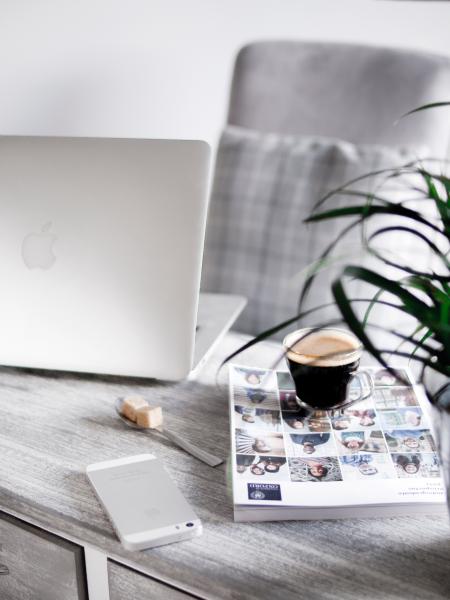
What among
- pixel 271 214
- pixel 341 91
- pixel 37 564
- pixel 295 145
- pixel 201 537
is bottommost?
pixel 37 564

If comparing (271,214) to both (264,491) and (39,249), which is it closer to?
(39,249)

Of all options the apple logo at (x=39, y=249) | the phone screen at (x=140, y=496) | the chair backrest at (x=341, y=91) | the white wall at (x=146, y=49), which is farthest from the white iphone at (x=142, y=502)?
the white wall at (x=146, y=49)

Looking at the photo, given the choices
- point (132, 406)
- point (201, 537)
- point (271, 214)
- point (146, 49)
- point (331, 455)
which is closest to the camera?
point (201, 537)

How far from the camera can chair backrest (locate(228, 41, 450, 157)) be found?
1.58m

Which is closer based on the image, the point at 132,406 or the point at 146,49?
the point at 132,406

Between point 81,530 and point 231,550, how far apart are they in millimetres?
160

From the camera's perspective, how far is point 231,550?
71cm

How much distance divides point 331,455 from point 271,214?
86cm

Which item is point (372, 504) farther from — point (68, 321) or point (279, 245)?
point (279, 245)

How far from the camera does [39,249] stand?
39.3 inches

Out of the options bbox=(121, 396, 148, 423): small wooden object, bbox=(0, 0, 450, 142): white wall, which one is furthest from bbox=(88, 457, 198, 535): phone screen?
bbox=(0, 0, 450, 142): white wall

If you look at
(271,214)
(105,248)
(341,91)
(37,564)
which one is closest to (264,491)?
(37,564)

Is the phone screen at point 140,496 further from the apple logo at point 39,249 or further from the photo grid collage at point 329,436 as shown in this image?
the apple logo at point 39,249

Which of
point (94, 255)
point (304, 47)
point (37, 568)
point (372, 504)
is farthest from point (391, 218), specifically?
point (37, 568)
